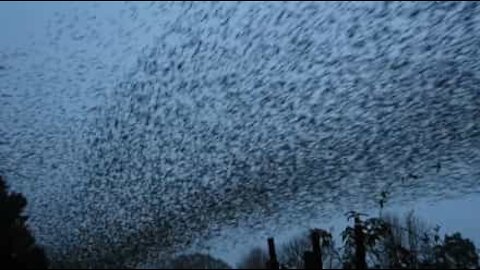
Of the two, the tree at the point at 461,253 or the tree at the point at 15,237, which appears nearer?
the tree at the point at 15,237

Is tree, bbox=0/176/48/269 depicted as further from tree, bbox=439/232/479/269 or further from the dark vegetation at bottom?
tree, bbox=439/232/479/269

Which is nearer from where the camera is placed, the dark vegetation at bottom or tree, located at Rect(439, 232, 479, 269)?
the dark vegetation at bottom

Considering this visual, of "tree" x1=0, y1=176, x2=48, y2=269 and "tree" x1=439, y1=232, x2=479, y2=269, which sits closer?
"tree" x1=0, y1=176, x2=48, y2=269

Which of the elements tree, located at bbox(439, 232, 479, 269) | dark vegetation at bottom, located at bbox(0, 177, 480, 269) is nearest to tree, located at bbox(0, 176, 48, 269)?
dark vegetation at bottom, located at bbox(0, 177, 480, 269)

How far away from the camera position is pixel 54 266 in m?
69.8

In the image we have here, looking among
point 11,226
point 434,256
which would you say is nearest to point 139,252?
point 11,226

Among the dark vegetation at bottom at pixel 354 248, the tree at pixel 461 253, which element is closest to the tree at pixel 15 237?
the dark vegetation at bottom at pixel 354 248

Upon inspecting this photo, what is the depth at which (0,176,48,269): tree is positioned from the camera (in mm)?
45366

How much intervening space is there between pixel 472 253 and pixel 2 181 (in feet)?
94.5

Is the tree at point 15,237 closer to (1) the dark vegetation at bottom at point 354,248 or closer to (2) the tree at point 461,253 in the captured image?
(1) the dark vegetation at bottom at point 354,248

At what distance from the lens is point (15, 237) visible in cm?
4897

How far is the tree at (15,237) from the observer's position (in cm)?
4537

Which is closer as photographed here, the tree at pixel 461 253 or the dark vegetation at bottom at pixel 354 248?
the dark vegetation at bottom at pixel 354 248

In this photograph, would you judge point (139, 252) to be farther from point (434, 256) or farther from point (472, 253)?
point (472, 253)
